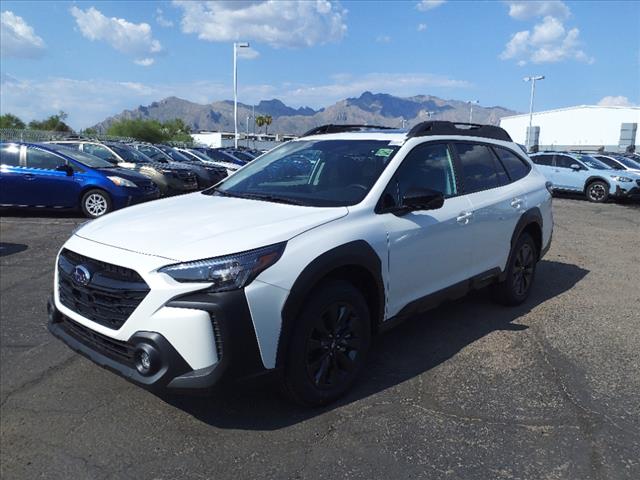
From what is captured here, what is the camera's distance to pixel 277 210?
3457mm

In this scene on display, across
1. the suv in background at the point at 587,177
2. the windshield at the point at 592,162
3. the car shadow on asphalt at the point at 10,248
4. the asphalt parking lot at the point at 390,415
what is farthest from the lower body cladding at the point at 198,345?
the windshield at the point at 592,162

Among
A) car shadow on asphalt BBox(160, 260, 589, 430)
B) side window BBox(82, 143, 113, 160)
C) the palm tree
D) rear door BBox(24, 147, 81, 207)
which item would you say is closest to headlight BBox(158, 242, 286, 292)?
car shadow on asphalt BBox(160, 260, 589, 430)

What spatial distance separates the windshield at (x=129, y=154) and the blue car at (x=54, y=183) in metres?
4.07

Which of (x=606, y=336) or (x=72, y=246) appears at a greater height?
(x=72, y=246)

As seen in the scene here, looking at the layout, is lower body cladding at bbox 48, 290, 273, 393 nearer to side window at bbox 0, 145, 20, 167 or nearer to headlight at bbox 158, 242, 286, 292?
headlight at bbox 158, 242, 286, 292

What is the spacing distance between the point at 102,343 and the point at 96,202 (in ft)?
26.9

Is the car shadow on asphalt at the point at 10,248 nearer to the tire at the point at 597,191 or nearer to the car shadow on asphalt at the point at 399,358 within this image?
the car shadow on asphalt at the point at 399,358

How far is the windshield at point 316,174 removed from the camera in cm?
370

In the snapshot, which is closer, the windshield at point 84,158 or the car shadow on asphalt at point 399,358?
the car shadow on asphalt at point 399,358

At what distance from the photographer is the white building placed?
69938 mm

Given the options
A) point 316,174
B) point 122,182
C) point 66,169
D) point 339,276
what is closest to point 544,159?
point 122,182

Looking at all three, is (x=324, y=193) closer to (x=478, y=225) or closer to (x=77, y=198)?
(x=478, y=225)

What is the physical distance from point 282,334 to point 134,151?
47.9 feet

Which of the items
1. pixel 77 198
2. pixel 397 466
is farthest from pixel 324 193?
pixel 77 198
